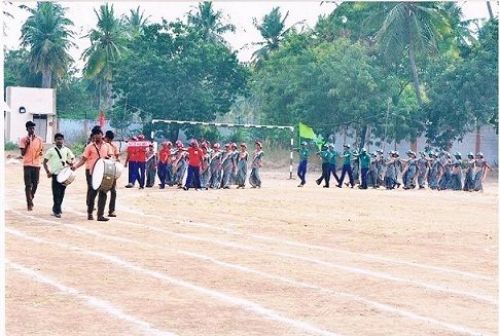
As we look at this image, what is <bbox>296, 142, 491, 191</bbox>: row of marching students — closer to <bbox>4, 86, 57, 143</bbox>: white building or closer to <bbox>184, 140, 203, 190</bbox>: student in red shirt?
<bbox>184, 140, 203, 190</bbox>: student in red shirt

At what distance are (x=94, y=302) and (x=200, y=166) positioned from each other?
24420 millimetres

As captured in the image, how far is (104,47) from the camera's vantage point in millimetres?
85500

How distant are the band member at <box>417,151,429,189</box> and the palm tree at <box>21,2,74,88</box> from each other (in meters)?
44.6

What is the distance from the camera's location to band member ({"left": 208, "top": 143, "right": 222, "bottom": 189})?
1463 inches

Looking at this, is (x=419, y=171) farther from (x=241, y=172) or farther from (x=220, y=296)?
(x=220, y=296)

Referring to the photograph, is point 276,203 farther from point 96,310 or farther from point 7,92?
point 7,92

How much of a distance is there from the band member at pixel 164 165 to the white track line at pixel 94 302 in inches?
855

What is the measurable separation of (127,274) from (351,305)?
3198 millimetres

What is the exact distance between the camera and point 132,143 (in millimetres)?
34656

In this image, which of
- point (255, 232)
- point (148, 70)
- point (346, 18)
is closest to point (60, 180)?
point (255, 232)

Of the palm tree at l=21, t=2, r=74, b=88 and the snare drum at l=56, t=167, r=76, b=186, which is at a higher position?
the palm tree at l=21, t=2, r=74, b=88

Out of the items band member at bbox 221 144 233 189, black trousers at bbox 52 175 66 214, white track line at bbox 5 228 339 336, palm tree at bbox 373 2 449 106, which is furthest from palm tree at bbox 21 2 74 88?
white track line at bbox 5 228 339 336

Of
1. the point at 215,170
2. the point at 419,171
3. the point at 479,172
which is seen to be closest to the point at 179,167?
the point at 215,170

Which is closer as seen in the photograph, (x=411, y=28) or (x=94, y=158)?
(x=94, y=158)
